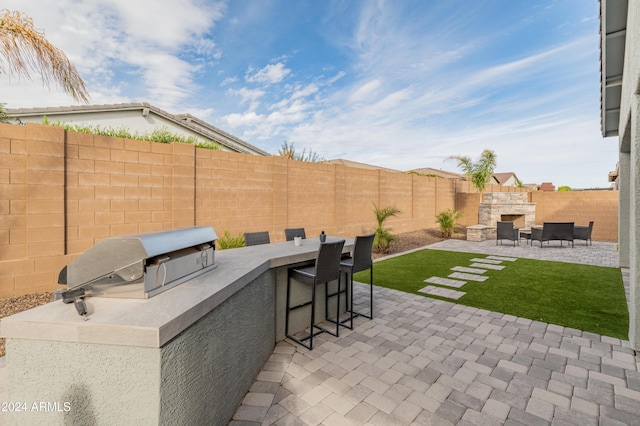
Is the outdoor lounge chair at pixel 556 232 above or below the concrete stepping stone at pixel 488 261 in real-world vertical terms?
above

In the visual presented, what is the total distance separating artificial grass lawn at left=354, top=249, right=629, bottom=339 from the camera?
4.09m

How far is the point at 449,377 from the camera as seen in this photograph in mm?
2631

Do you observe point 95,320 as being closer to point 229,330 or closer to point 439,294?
point 229,330

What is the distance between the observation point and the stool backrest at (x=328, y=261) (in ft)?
10.0

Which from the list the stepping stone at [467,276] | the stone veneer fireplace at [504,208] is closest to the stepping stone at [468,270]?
the stepping stone at [467,276]

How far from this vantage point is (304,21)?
9406 millimetres

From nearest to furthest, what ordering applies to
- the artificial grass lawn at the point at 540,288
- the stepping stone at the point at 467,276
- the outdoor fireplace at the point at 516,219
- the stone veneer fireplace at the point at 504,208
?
1. the artificial grass lawn at the point at 540,288
2. the stepping stone at the point at 467,276
3. the stone veneer fireplace at the point at 504,208
4. the outdoor fireplace at the point at 516,219

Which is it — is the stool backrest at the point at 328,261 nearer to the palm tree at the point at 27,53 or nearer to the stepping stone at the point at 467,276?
the stepping stone at the point at 467,276

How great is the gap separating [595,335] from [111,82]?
41.8ft

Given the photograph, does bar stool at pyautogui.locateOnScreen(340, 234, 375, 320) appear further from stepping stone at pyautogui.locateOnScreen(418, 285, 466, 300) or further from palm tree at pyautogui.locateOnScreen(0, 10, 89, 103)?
palm tree at pyautogui.locateOnScreen(0, 10, 89, 103)

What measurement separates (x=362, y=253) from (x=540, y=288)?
4.28 meters

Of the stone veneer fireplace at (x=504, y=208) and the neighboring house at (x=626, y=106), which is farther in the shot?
the stone veneer fireplace at (x=504, y=208)

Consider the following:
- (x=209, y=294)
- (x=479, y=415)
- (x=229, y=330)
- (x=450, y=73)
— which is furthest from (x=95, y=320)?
(x=450, y=73)

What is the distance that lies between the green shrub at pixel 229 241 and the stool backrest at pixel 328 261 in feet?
11.7
